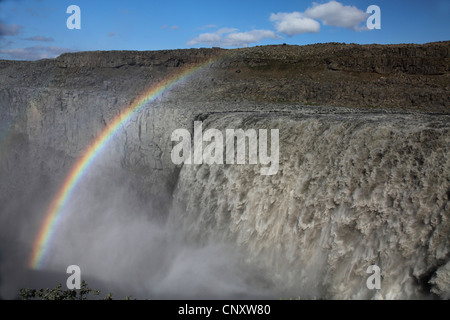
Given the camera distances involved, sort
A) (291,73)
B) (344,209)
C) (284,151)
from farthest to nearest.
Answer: (291,73), (284,151), (344,209)

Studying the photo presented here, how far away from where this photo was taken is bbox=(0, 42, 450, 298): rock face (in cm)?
847

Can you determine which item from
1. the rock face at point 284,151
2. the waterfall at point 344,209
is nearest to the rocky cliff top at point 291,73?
the rock face at point 284,151

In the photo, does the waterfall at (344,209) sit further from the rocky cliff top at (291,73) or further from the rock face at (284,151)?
the rocky cliff top at (291,73)

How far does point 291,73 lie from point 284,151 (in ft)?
57.3

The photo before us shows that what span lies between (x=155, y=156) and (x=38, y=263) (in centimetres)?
941

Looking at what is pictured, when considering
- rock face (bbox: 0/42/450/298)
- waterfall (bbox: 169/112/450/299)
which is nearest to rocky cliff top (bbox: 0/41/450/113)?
rock face (bbox: 0/42/450/298)

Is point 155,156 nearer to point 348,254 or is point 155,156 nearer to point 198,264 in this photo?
point 198,264

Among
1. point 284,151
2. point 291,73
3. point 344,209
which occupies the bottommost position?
point 344,209

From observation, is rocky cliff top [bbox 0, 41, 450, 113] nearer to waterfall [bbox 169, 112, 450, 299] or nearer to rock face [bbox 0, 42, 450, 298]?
rock face [bbox 0, 42, 450, 298]

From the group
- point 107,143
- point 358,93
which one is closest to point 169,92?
point 107,143

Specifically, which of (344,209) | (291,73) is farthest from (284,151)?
(291,73)

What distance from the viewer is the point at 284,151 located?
38.7 feet

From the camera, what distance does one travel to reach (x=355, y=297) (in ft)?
27.3

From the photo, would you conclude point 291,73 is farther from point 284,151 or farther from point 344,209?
point 344,209
